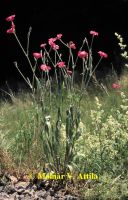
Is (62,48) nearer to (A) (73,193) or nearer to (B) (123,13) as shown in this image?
(B) (123,13)

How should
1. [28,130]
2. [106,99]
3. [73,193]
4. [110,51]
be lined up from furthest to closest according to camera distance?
[110,51], [106,99], [28,130], [73,193]

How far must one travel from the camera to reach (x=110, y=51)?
36.2 ft

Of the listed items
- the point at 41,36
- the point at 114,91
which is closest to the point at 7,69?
the point at 41,36

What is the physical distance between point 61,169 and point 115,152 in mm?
502

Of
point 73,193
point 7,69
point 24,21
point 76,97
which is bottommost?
point 7,69

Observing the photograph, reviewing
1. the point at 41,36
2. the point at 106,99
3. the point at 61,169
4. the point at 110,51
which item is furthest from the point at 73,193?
the point at 41,36

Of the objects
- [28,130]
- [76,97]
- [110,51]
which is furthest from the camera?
[110,51]

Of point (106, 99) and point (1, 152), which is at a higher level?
point (1, 152)

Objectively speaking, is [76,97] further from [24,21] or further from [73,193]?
[24,21]

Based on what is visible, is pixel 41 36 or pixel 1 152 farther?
pixel 41 36

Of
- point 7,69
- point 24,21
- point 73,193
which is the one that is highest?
point 73,193

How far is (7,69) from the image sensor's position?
11.6 metres

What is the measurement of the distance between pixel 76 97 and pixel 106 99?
270 cm

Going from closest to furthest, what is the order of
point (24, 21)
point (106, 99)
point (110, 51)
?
point (106, 99) < point (110, 51) < point (24, 21)
